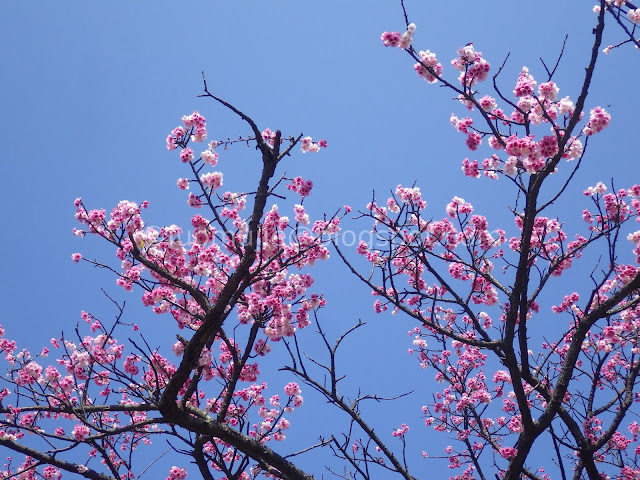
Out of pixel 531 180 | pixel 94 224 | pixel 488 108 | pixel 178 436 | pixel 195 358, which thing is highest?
pixel 488 108

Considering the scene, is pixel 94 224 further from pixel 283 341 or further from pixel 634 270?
pixel 634 270

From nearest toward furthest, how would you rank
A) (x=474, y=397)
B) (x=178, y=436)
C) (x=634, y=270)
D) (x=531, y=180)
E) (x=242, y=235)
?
(x=531, y=180) < (x=178, y=436) < (x=634, y=270) < (x=242, y=235) < (x=474, y=397)

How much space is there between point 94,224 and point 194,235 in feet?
5.23

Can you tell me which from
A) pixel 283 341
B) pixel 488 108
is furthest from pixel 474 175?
pixel 283 341

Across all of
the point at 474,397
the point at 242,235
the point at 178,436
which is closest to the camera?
the point at 178,436

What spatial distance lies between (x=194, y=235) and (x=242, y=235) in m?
1.23

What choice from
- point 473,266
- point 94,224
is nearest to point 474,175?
point 473,266

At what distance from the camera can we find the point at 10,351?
30.9 feet

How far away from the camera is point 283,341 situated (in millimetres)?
6633

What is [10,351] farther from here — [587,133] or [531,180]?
[587,133]

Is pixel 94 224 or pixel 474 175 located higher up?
pixel 474 175

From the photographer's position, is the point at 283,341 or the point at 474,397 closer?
the point at 283,341

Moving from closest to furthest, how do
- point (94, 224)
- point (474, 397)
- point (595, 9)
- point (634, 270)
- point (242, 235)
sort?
point (595, 9) < point (634, 270) < point (94, 224) < point (242, 235) < point (474, 397)

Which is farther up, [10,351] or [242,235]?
[242,235]
